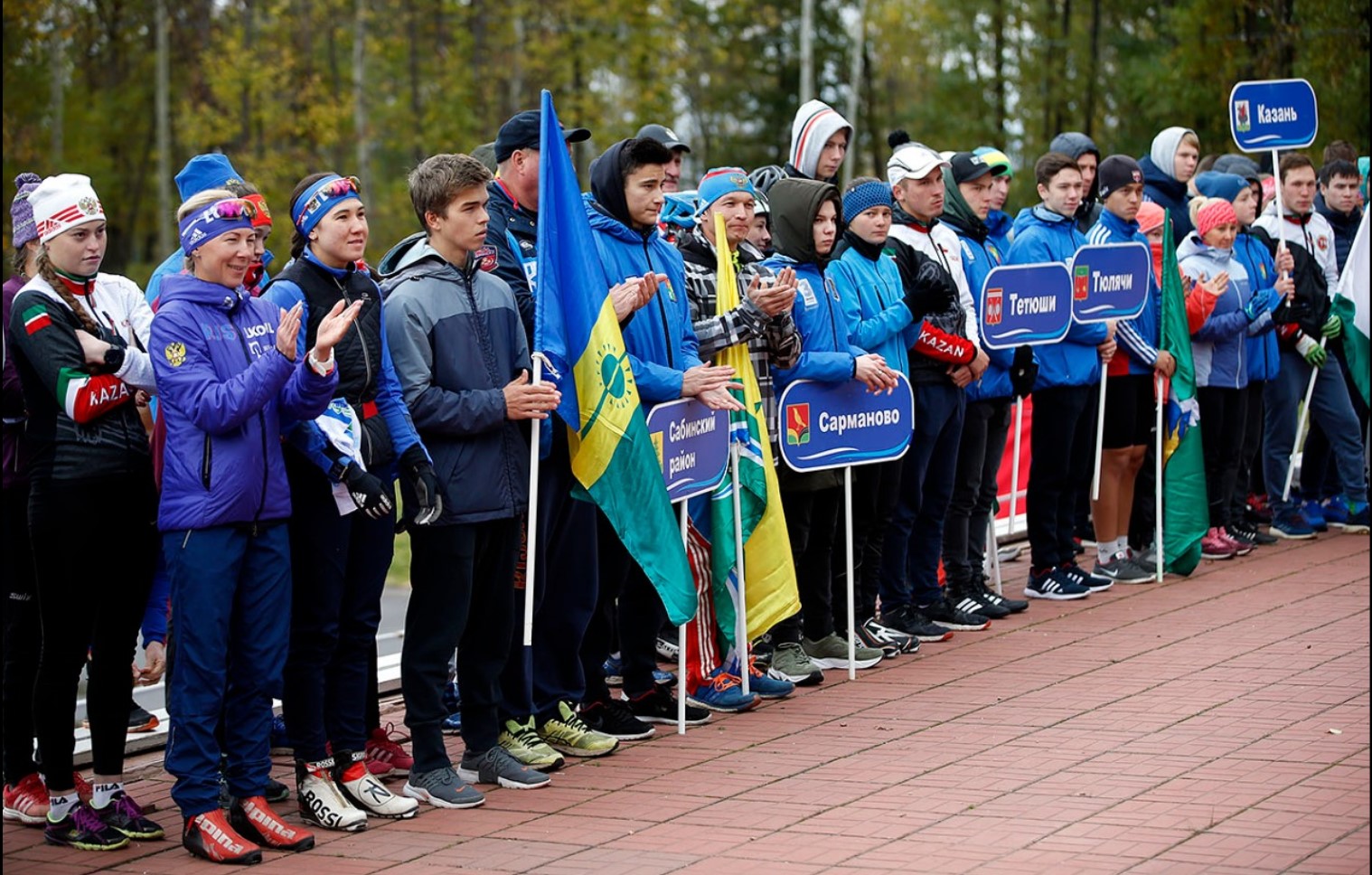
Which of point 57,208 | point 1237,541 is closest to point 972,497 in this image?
point 1237,541

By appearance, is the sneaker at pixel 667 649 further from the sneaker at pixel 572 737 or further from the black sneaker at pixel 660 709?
the sneaker at pixel 572 737

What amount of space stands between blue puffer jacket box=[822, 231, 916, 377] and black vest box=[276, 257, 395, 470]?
2.97 metres

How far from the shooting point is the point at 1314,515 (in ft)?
42.5

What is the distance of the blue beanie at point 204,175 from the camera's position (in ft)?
25.1

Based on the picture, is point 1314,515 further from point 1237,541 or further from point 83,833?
point 83,833

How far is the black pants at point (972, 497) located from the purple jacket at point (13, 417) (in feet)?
16.3

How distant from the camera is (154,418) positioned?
7008 millimetres

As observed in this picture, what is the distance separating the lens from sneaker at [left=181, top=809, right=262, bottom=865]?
6070 millimetres

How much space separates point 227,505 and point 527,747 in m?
1.81

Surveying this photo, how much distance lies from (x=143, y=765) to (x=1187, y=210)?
791 cm

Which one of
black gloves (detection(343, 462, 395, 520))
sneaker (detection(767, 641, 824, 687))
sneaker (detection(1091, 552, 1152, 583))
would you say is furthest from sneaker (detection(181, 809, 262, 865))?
sneaker (detection(1091, 552, 1152, 583))

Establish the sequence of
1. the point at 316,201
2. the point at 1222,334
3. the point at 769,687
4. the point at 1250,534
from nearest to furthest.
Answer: the point at 316,201 → the point at 769,687 → the point at 1222,334 → the point at 1250,534

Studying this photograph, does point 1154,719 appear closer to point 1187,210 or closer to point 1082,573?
point 1082,573

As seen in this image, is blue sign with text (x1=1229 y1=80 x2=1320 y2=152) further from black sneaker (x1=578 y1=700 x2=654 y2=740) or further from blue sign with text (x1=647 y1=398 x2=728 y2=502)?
black sneaker (x1=578 y1=700 x2=654 y2=740)
